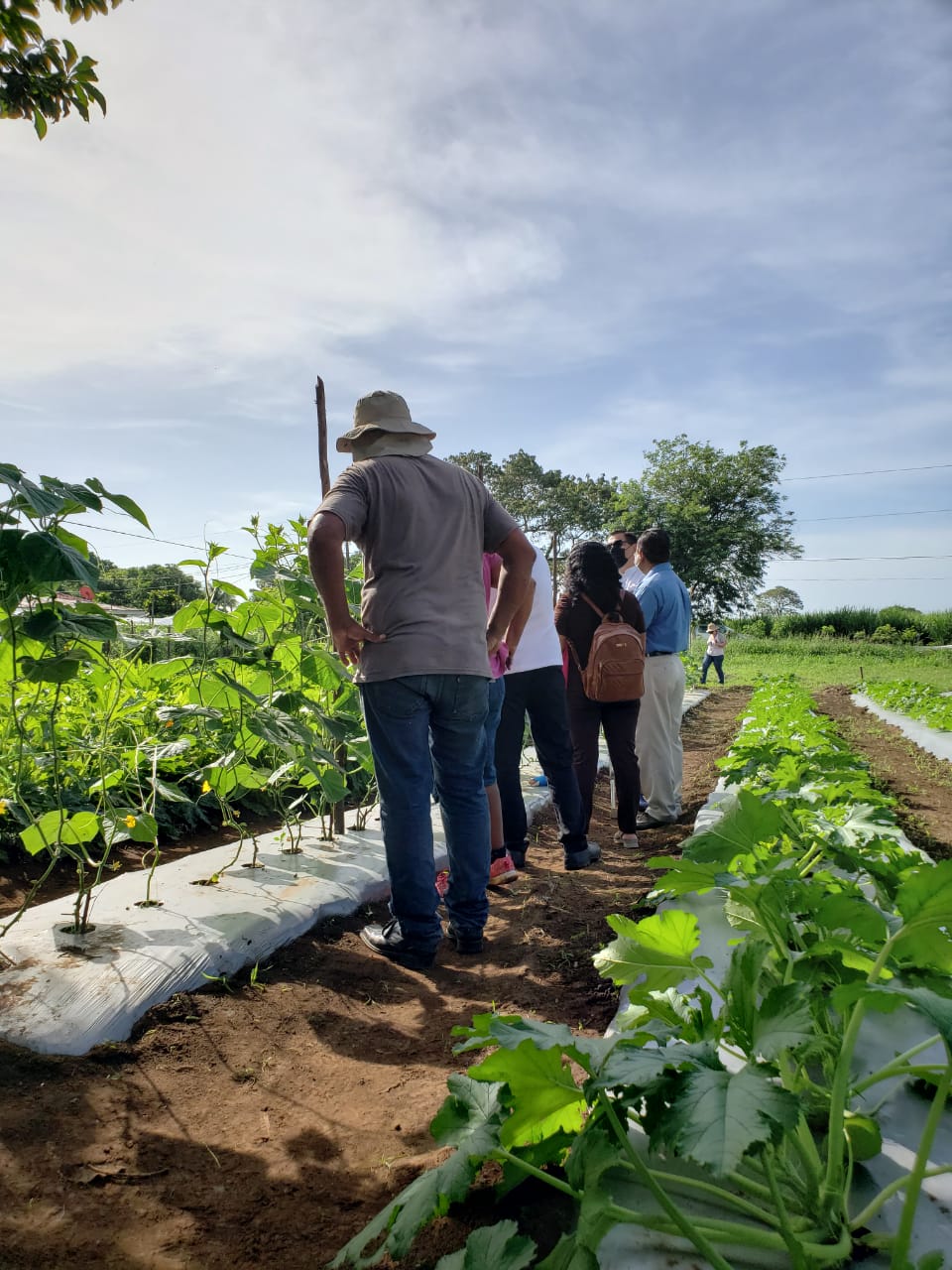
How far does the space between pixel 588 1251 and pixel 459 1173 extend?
7.1 inches

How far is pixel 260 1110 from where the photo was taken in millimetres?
1651

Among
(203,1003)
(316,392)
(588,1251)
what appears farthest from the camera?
(316,392)

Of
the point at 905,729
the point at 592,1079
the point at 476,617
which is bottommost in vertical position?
the point at 905,729

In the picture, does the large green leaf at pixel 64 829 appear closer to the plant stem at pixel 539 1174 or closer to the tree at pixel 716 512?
the plant stem at pixel 539 1174

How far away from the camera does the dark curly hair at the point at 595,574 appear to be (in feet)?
13.1

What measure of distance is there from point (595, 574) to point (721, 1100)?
3.20 m

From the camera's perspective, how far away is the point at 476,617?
258 cm

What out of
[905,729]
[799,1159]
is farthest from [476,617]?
[905,729]

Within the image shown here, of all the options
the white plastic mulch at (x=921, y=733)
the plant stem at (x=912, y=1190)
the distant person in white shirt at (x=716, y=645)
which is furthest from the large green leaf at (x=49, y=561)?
the distant person in white shirt at (x=716, y=645)

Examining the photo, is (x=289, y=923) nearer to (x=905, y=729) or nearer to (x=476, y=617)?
(x=476, y=617)

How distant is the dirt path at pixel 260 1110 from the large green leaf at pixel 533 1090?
213mm

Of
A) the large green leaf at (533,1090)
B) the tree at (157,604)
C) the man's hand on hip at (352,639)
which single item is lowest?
the large green leaf at (533,1090)

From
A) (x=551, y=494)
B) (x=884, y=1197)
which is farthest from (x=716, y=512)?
(x=884, y=1197)

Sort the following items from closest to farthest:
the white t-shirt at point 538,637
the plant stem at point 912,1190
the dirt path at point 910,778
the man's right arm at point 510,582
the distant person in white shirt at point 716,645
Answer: the plant stem at point 912,1190 < the man's right arm at point 510,582 < the white t-shirt at point 538,637 < the dirt path at point 910,778 < the distant person in white shirt at point 716,645
